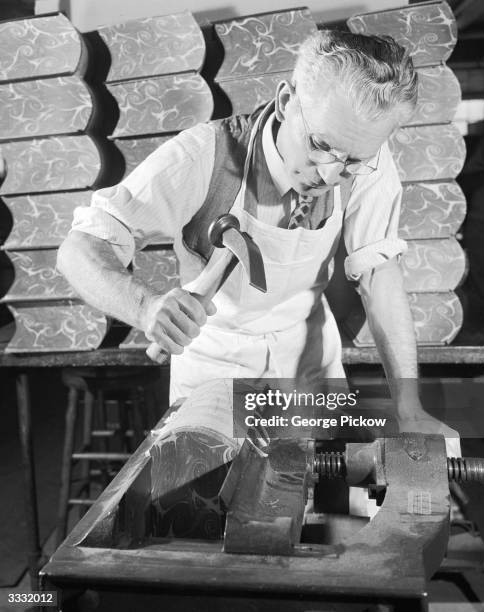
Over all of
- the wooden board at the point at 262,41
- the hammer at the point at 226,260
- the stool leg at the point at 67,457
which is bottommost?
the stool leg at the point at 67,457

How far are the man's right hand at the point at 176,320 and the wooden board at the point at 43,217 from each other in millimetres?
1188

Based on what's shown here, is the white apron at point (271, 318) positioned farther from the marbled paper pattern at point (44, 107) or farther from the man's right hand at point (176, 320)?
the marbled paper pattern at point (44, 107)

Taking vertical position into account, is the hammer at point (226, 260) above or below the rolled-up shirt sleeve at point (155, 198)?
below

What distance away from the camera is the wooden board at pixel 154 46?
2137mm

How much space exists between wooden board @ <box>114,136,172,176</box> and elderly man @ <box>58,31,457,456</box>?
655 millimetres

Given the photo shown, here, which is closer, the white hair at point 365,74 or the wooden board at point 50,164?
the white hair at point 365,74

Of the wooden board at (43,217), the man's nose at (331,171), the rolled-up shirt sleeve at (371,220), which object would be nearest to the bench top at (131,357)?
the wooden board at (43,217)

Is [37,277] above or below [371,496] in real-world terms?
above

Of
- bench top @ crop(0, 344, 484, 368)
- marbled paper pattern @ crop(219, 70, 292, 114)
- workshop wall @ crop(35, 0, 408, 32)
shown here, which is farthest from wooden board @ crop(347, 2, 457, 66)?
bench top @ crop(0, 344, 484, 368)

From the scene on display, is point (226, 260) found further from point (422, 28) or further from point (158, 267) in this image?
point (422, 28)

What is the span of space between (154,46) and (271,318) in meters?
1.08

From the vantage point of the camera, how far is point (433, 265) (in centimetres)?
217
